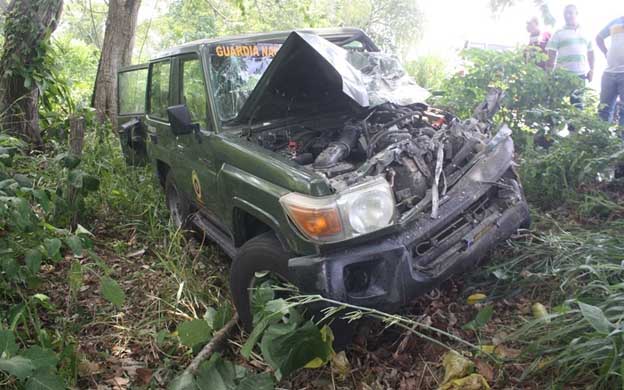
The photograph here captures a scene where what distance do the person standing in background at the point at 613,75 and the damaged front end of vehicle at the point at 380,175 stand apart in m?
2.70

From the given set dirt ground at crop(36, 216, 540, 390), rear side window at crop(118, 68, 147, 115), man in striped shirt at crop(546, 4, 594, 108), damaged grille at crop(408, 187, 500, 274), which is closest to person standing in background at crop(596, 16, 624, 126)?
man in striped shirt at crop(546, 4, 594, 108)

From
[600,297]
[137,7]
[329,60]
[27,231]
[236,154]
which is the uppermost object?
[137,7]

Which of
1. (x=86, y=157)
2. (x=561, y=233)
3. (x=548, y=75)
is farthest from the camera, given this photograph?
(x=86, y=157)

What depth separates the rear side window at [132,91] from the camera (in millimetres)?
5902

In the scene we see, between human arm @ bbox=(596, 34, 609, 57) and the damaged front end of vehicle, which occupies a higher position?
human arm @ bbox=(596, 34, 609, 57)

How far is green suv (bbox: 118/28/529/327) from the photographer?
249 cm

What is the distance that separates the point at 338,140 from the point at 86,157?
11.6 feet

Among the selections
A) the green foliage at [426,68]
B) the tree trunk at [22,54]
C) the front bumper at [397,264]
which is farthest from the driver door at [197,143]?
the green foliage at [426,68]

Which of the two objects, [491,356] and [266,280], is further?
[266,280]

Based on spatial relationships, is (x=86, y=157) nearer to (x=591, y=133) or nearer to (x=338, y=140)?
(x=338, y=140)

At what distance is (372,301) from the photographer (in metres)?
2.46

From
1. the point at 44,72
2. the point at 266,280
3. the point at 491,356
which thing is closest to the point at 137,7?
the point at 44,72

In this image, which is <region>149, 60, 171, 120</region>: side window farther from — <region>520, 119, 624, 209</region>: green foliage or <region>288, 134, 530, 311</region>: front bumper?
<region>520, 119, 624, 209</region>: green foliage

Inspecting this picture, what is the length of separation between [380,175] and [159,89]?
266 centimetres
